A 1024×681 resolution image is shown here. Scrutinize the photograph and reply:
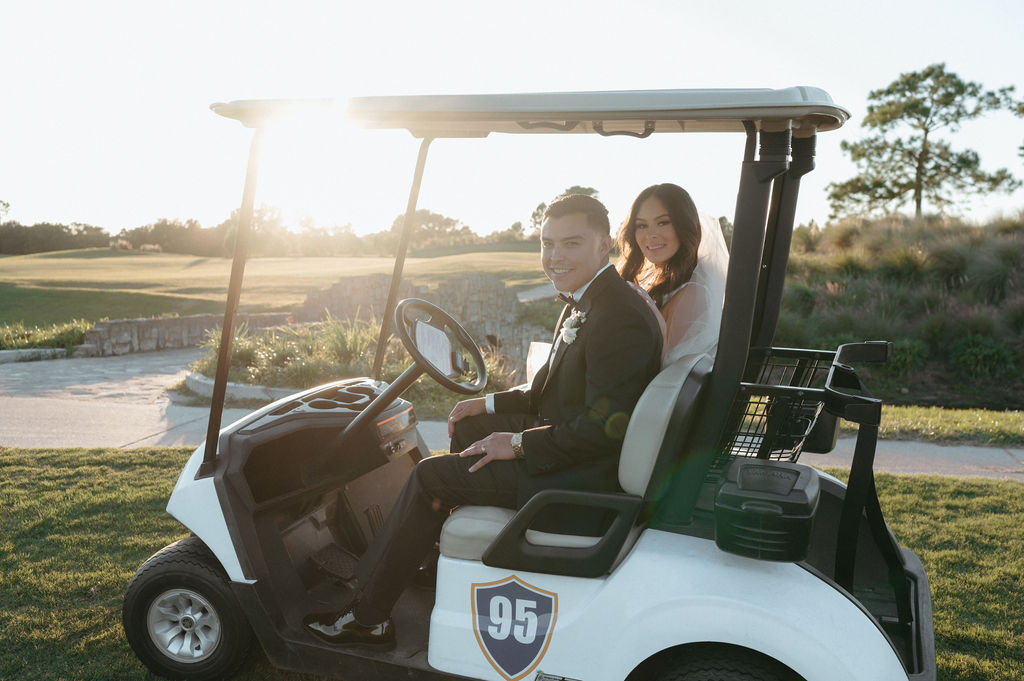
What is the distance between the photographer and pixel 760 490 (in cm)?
181

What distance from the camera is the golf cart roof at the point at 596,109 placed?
1.70 metres

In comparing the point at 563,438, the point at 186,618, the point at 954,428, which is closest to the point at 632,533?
the point at 563,438

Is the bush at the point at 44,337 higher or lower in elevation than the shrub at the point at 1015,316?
lower

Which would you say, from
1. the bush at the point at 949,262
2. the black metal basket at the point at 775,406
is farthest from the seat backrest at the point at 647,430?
the bush at the point at 949,262

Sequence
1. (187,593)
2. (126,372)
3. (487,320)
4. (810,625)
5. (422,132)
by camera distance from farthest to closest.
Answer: (487,320)
(126,372)
(422,132)
(187,593)
(810,625)

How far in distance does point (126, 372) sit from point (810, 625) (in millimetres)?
9991

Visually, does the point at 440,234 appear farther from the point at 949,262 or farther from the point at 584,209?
the point at 584,209

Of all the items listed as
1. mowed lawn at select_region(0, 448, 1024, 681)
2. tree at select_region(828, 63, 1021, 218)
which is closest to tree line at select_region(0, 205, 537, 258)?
tree at select_region(828, 63, 1021, 218)

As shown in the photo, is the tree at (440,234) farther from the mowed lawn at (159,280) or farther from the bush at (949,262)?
the bush at (949,262)

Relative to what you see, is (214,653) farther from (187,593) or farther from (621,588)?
(621,588)

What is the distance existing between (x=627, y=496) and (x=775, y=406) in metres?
0.47

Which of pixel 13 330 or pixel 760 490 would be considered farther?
pixel 13 330

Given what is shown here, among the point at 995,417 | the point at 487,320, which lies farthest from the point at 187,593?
the point at 487,320

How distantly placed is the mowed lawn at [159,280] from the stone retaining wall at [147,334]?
5.12m
